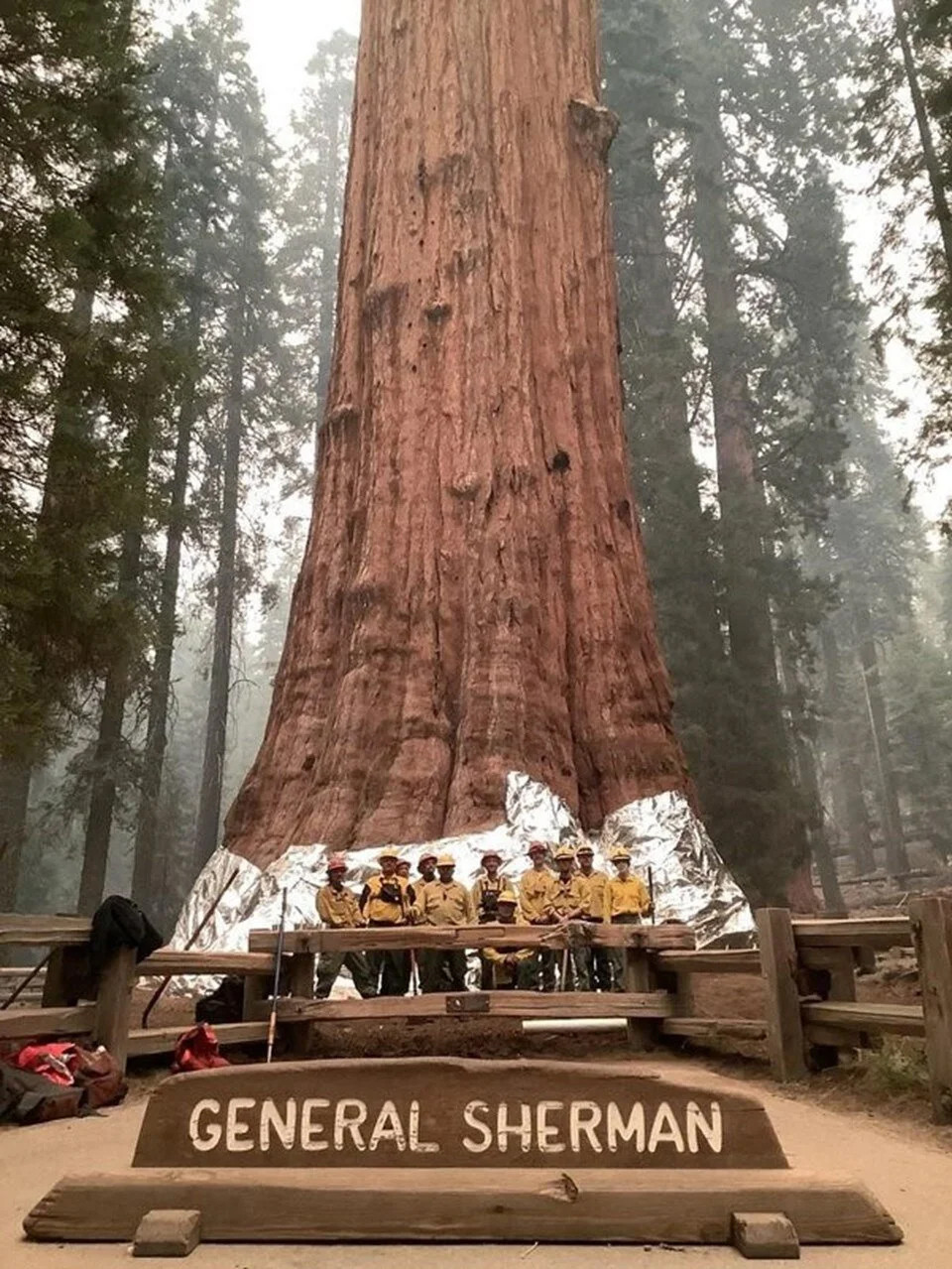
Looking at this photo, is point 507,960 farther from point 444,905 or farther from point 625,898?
point 625,898

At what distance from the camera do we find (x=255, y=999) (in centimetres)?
677

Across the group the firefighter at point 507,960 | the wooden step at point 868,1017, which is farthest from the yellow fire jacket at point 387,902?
the wooden step at point 868,1017

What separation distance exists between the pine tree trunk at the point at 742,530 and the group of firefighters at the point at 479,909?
9637mm

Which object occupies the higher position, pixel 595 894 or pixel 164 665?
pixel 164 665

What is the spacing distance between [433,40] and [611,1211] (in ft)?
39.6

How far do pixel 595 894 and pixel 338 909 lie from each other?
1869 millimetres

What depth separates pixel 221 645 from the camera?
77.7 feet

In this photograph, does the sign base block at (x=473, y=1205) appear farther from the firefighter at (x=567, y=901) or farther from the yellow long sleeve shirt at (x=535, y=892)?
the yellow long sleeve shirt at (x=535, y=892)

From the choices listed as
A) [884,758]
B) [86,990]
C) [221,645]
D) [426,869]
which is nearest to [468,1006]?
[426,869]

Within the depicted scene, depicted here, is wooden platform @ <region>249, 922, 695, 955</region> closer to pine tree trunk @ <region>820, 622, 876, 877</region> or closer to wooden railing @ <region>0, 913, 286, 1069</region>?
wooden railing @ <region>0, 913, 286, 1069</region>

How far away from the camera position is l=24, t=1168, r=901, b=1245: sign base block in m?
2.72

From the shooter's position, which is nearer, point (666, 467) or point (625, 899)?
point (625, 899)

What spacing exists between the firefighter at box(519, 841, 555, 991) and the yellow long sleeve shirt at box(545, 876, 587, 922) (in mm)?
32

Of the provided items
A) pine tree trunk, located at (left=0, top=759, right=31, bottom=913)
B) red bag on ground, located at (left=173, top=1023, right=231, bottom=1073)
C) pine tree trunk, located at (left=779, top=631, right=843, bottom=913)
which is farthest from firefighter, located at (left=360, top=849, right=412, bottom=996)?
pine tree trunk, located at (left=779, top=631, right=843, bottom=913)
